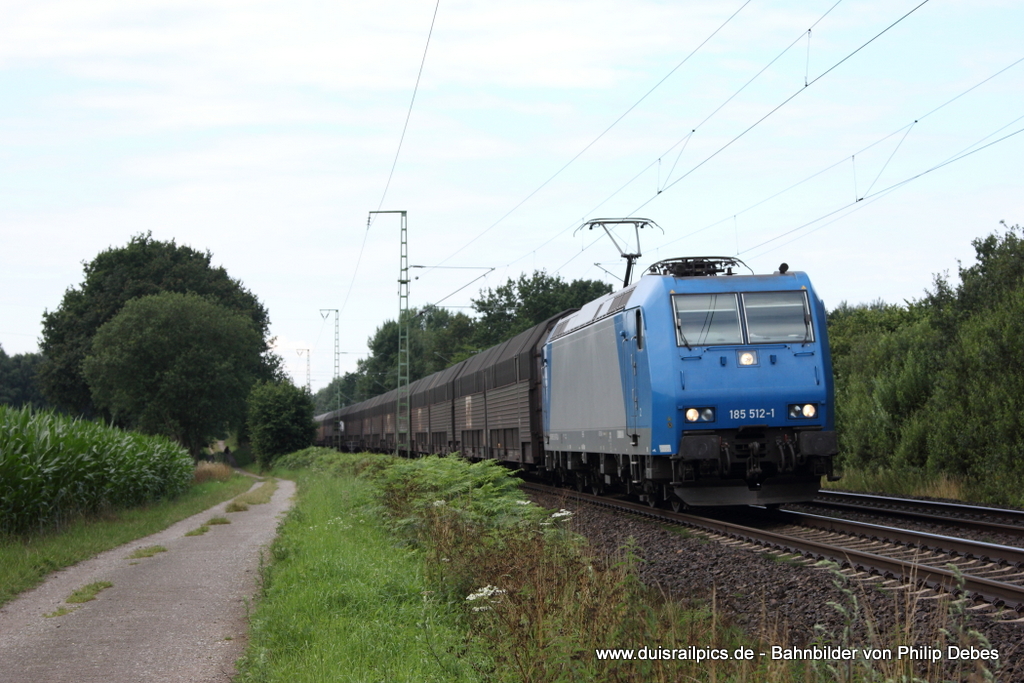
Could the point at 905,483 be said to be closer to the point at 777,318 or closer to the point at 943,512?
the point at 943,512

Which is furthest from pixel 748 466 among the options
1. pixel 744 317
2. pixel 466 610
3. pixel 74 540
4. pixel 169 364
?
pixel 169 364

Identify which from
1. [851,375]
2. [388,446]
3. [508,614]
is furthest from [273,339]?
[508,614]

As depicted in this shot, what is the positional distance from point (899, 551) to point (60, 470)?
1515 centimetres

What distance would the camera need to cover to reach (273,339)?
73062mm

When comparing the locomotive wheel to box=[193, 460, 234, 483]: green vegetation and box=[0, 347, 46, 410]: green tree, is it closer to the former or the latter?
box=[193, 460, 234, 483]: green vegetation

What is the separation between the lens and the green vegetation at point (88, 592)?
32.8ft

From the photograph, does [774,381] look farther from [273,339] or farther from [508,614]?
[273,339]

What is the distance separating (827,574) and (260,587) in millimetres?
6171

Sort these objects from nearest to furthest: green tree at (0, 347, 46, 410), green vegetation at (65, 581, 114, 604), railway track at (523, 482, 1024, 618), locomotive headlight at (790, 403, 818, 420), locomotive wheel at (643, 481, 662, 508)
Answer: railway track at (523, 482, 1024, 618), green vegetation at (65, 581, 114, 604), locomotive headlight at (790, 403, 818, 420), locomotive wheel at (643, 481, 662, 508), green tree at (0, 347, 46, 410)

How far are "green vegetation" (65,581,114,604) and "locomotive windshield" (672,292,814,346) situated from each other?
796cm

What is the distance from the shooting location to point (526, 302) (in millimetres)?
72812

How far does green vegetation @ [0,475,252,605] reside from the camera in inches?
457

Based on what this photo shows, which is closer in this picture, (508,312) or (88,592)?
(88,592)

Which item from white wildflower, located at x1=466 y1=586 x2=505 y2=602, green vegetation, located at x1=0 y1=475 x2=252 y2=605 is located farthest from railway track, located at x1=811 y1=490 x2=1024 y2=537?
green vegetation, located at x1=0 y1=475 x2=252 y2=605
